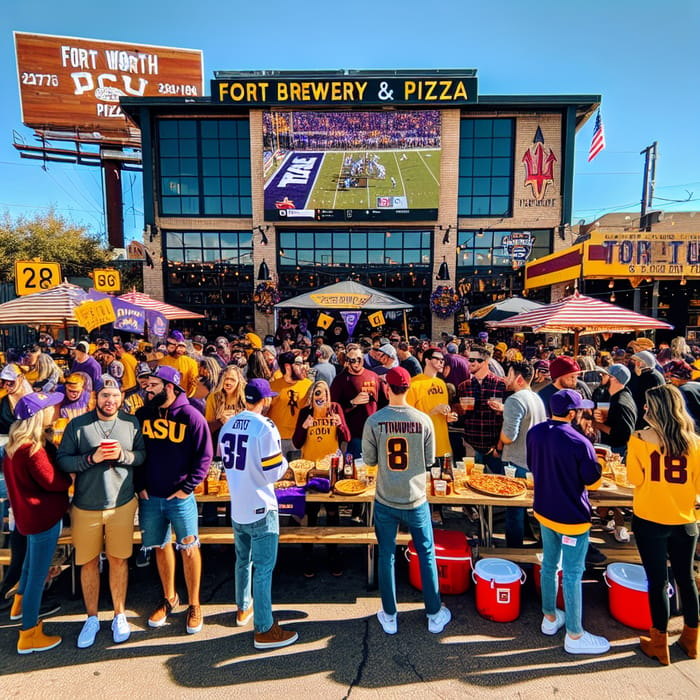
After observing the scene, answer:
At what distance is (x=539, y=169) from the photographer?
59.6 feet

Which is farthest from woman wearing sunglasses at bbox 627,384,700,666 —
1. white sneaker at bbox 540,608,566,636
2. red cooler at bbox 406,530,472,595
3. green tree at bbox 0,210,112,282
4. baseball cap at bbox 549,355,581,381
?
green tree at bbox 0,210,112,282

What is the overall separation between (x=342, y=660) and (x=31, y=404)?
140 inches

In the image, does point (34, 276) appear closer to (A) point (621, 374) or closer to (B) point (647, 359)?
(A) point (621, 374)

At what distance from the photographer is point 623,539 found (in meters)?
4.99

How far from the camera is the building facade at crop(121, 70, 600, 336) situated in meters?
17.6

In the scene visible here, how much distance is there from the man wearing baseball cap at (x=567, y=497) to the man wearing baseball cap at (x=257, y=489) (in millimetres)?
2115

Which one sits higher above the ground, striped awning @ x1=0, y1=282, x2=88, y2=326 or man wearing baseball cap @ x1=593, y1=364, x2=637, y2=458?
striped awning @ x1=0, y1=282, x2=88, y2=326

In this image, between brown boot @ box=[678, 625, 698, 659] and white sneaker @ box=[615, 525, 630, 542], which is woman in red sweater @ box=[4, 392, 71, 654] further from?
white sneaker @ box=[615, 525, 630, 542]

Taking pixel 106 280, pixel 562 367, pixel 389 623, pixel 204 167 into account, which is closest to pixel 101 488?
pixel 389 623

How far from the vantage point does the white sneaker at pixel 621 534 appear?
498 cm

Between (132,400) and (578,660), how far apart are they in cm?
576

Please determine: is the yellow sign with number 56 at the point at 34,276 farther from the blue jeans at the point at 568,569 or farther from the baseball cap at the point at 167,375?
the blue jeans at the point at 568,569

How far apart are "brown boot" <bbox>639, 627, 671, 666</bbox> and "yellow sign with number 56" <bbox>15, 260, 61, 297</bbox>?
12.1 meters

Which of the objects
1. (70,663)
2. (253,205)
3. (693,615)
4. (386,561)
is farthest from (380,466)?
(253,205)
